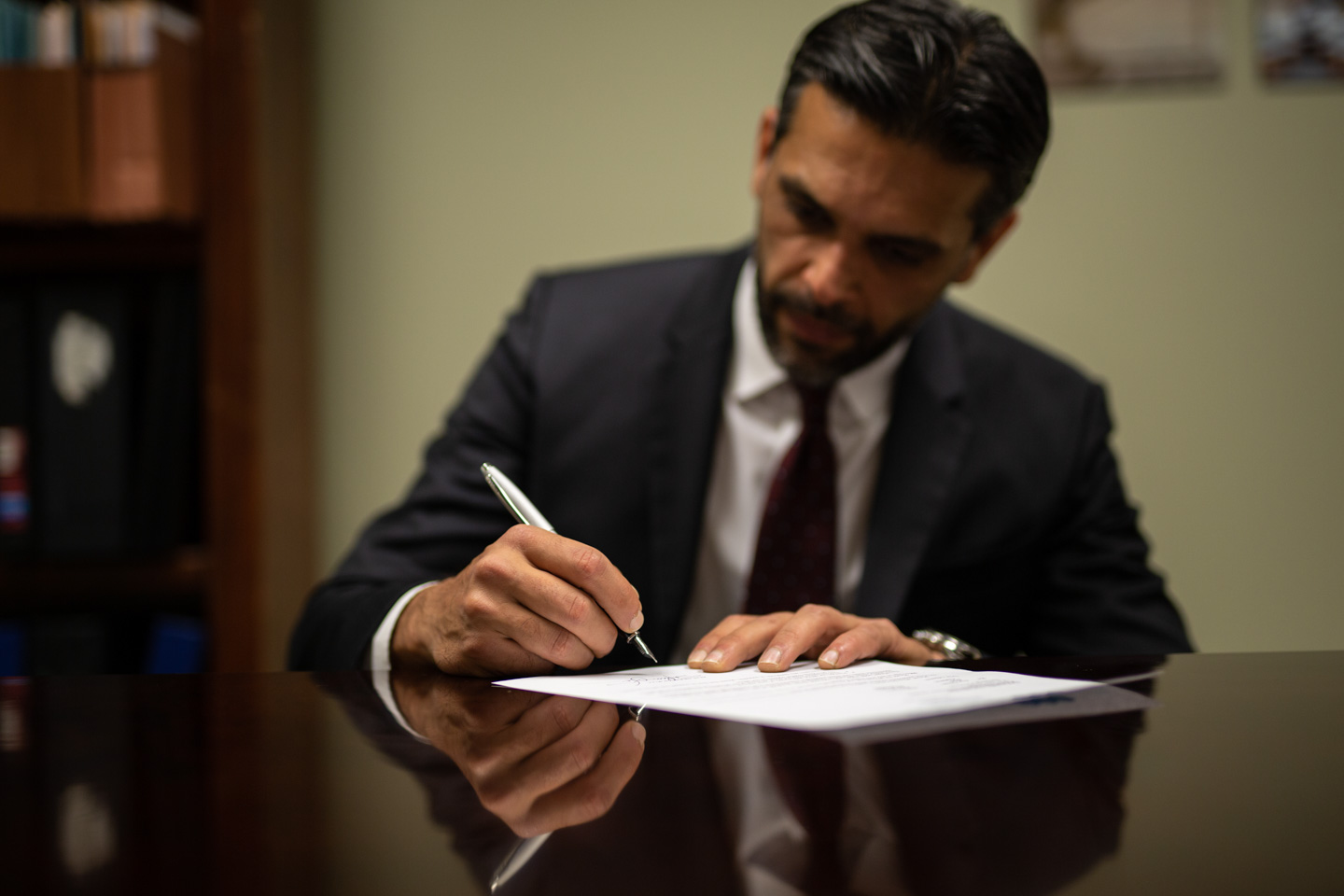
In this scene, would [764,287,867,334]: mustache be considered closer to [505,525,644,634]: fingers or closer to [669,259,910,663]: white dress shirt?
[669,259,910,663]: white dress shirt

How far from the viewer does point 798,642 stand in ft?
2.19

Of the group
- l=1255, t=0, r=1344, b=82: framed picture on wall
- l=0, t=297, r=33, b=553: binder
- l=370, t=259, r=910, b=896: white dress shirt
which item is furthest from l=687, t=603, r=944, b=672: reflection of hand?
l=1255, t=0, r=1344, b=82: framed picture on wall

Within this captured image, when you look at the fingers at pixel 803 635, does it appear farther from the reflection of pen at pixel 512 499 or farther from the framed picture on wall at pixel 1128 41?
the framed picture on wall at pixel 1128 41

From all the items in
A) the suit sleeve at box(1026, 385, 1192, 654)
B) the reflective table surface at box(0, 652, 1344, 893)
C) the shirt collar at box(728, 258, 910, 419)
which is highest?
the shirt collar at box(728, 258, 910, 419)

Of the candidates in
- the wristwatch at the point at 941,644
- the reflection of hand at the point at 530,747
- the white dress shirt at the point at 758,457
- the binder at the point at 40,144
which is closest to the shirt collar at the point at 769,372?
the white dress shirt at the point at 758,457

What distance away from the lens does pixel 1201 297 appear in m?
1.76

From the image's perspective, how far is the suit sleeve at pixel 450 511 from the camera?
99 centimetres

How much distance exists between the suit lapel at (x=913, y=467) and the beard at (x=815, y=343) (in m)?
0.08

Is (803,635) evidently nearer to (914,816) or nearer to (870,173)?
(914,816)

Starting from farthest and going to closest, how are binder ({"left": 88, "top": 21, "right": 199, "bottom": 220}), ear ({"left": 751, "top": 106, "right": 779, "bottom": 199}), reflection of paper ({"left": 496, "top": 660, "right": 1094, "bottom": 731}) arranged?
binder ({"left": 88, "top": 21, "right": 199, "bottom": 220}) < ear ({"left": 751, "top": 106, "right": 779, "bottom": 199}) < reflection of paper ({"left": 496, "top": 660, "right": 1094, "bottom": 731})

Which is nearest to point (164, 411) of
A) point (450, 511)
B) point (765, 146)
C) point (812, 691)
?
point (450, 511)

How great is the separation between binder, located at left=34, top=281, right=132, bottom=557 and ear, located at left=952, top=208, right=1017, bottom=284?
1297 mm

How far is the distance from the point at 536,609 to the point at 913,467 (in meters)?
0.66

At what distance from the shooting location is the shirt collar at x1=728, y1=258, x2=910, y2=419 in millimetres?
1243
